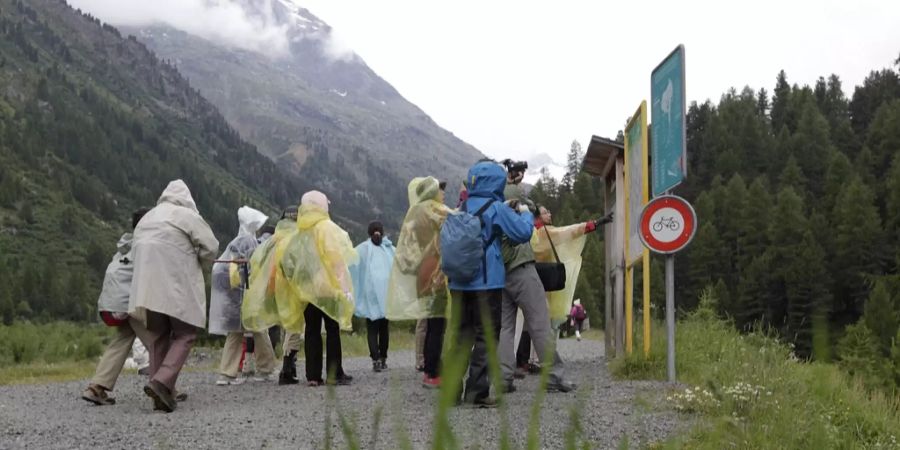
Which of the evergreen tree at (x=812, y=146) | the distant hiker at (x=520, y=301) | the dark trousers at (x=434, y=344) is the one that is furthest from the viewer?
the evergreen tree at (x=812, y=146)

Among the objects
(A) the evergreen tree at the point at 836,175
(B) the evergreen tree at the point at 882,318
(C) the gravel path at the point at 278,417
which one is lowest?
(C) the gravel path at the point at 278,417

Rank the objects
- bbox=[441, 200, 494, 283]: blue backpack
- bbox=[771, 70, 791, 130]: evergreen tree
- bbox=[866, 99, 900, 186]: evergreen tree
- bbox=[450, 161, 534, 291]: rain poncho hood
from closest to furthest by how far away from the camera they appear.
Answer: bbox=[441, 200, 494, 283]: blue backpack, bbox=[450, 161, 534, 291]: rain poncho hood, bbox=[866, 99, 900, 186]: evergreen tree, bbox=[771, 70, 791, 130]: evergreen tree

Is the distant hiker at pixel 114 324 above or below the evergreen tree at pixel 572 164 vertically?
below

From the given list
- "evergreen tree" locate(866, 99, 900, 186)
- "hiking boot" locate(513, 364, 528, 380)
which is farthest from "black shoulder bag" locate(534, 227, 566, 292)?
"evergreen tree" locate(866, 99, 900, 186)

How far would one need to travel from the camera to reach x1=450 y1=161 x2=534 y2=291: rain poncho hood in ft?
22.7

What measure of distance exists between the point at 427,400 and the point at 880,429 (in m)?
3.20

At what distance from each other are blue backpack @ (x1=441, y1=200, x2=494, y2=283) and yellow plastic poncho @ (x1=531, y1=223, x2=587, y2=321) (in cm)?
224

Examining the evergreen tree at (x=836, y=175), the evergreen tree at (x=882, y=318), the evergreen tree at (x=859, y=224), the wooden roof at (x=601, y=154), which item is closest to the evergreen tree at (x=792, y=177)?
the evergreen tree at (x=836, y=175)

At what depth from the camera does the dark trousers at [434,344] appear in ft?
27.5

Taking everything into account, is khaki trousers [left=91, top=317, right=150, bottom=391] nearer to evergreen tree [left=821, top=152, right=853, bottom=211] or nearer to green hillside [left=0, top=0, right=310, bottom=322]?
green hillside [left=0, top=0, right=310, bottom=322]

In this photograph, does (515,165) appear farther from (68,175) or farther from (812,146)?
(68,175)

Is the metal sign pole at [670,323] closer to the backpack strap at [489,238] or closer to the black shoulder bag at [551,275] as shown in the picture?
the black shoulder bag at [551,275]

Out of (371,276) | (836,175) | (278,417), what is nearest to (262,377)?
(371,276)

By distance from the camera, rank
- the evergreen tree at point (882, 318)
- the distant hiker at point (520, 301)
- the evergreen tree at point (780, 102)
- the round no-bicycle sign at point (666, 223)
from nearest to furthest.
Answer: the evergreen tree at point (882, 318), the distant hiker at point (520, 301), the round no-bicycle sign at point (666, 223), the evergreen tree at point (780, 102)
